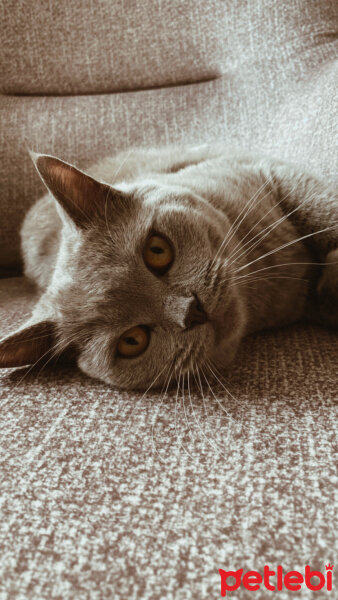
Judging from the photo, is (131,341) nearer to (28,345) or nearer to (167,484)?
(28,345)

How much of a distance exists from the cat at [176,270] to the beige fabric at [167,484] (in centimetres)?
8

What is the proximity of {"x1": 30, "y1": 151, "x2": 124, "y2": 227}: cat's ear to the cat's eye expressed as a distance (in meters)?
0.24

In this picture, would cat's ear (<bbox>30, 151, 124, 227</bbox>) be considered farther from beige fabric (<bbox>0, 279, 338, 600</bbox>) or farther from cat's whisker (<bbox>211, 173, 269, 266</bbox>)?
beige fabric (<bbox>0, 279, 338, 600</bbox>)

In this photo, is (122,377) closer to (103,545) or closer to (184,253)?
(184,253)

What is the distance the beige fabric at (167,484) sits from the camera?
54cm

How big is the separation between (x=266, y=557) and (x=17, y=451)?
40 cm

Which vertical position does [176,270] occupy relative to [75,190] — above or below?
below

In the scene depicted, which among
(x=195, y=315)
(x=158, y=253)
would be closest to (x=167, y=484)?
(x=195, y=315)

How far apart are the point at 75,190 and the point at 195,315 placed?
1.17ft

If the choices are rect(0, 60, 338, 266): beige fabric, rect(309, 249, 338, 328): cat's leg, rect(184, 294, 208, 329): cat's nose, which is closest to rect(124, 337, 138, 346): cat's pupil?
rect(184, 294, 208, 329): cat's nose

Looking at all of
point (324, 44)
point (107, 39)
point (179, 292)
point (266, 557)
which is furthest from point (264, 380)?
point (107, 39)

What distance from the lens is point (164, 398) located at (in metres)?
0.90

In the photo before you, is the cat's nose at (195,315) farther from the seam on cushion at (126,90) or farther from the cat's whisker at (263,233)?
the seam on cushion at (126,90)

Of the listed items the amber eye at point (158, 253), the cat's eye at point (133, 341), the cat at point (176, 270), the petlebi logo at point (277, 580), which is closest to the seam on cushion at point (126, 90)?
the cat at point (176, 270)
